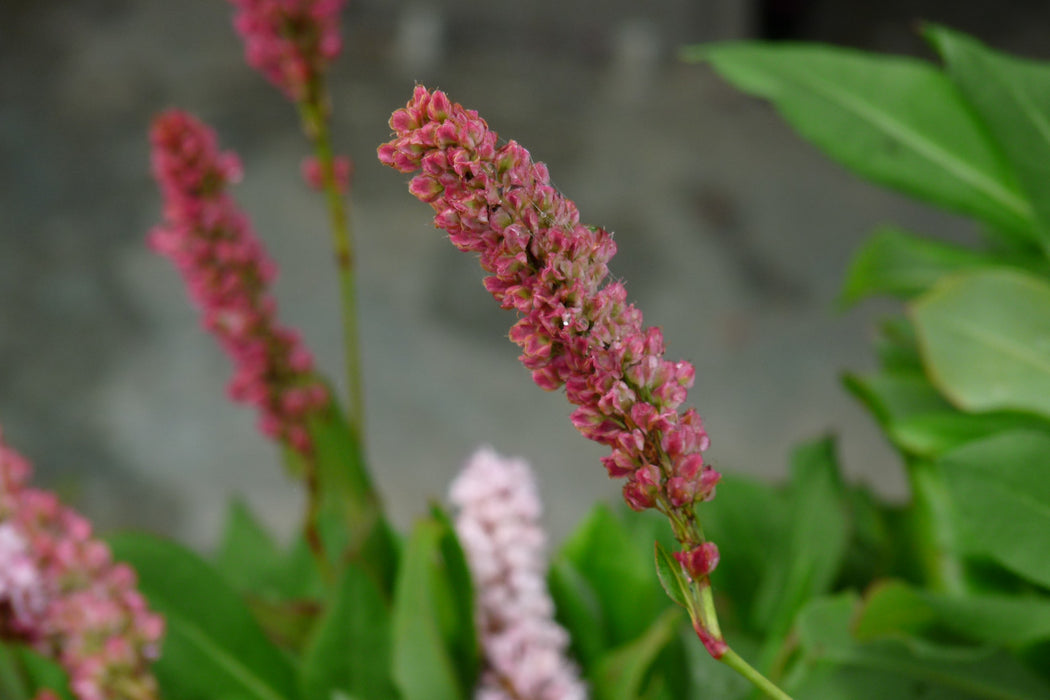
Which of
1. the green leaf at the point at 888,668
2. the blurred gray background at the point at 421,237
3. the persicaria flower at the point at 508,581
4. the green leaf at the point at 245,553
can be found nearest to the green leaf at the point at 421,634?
the persicaria flower at the point at 508,581

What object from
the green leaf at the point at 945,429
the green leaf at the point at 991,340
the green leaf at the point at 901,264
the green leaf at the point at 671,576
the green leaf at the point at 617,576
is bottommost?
the green leaf at the point at 671,576

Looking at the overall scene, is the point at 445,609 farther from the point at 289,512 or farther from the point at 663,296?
the point at 663,296

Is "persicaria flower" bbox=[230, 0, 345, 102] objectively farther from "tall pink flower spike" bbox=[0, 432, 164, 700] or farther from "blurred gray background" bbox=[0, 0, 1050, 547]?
"blurred gray background" bbox=[0, 0, 1050, 547]

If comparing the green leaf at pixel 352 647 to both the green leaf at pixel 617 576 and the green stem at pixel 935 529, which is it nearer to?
the green leaf at pixel 617 576

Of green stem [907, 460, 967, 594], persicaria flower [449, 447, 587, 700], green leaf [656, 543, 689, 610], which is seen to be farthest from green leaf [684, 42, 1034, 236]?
green leaf [656, 543, 689, 610]

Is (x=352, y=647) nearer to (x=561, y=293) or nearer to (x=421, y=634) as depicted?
(x=421, y=634)
